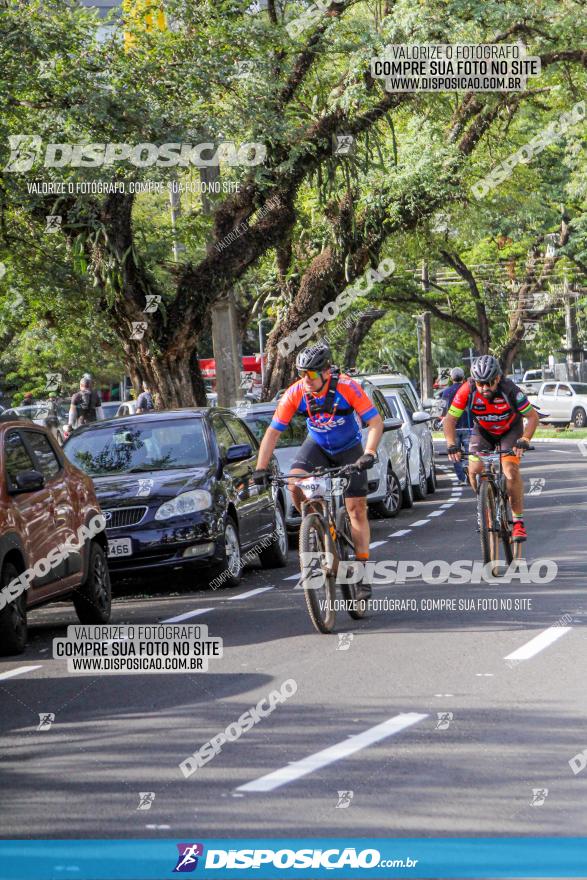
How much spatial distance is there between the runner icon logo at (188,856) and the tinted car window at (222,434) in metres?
9.11

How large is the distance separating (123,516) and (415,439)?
10302mm

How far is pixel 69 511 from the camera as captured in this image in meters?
11.2

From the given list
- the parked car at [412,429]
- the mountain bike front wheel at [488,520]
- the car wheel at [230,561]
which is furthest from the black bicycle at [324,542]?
the parked car at [412,429]

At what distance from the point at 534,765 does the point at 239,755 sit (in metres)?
1.32

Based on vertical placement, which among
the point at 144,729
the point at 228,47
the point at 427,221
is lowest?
the point at 144,729

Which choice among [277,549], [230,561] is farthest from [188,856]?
[277,549]

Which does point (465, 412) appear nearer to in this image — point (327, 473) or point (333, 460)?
point (333, 460)

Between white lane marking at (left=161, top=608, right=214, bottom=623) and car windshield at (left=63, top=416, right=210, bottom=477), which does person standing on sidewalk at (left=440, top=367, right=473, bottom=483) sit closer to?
car windshield at (left=63, top=416, right=210, bottom=477)

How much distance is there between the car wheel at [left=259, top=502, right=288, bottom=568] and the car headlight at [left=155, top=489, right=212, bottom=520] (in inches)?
80.6

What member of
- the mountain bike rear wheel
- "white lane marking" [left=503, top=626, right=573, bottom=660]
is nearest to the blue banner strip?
"white lane marking" [left=503, top=626, right=573, bottom=660]

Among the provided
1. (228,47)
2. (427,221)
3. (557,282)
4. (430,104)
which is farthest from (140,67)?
(557,282)

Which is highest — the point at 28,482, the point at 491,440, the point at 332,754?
the point at 28,482

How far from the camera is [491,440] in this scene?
13047mm

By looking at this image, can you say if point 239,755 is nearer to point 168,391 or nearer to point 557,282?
point 168,391
